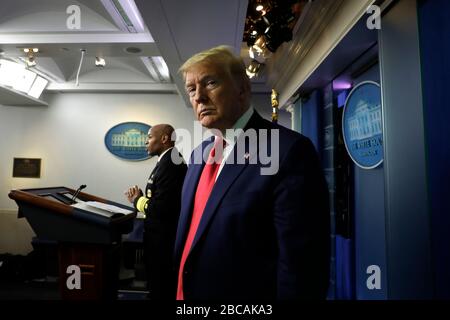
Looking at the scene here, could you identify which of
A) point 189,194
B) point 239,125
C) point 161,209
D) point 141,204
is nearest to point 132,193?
point 141,204

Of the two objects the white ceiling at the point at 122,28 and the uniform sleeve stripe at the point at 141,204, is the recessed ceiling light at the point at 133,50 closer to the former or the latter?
the white ceiling at the point at 122,28

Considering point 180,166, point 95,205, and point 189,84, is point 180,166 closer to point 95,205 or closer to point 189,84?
point 95,205

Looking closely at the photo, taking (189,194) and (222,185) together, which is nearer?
(222,185)

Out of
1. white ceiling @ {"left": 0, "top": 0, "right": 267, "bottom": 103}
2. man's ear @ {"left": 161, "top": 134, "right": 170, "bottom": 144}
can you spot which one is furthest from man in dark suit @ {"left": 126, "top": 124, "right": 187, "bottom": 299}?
white ceiling @ {"left": 0, "top": 0, "right": 267, "bottom": 103}

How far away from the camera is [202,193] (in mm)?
983

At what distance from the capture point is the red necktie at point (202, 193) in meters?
0.95

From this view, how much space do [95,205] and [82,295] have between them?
1.88 feet

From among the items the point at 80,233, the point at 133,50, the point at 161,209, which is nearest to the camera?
the point at 80,233

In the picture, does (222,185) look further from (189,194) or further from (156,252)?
(156,252)

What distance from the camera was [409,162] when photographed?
1.12 m

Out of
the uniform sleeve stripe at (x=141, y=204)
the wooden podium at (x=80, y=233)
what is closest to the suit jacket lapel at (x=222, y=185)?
the wooden podium at (x=80, y=233)

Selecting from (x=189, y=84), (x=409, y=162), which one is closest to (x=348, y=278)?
(x=409, y=162)

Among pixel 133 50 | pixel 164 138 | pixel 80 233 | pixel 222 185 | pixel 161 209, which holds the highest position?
pixel 133 50

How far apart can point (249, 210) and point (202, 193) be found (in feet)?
0.77
